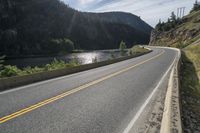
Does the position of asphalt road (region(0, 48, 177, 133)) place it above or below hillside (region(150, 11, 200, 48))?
below

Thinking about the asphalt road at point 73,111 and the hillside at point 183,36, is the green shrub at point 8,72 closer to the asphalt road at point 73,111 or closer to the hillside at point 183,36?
the asphalt road at point 73,111

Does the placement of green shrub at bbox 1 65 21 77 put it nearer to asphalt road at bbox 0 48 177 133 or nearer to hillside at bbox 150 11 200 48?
asphalt road at bbox 0 48 177 133

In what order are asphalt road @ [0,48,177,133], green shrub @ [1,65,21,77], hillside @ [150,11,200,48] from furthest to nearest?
hillside @ [150,11,200,48], green shrub @ [1,65,21,77], asphalt road @ [0,48,177,133]

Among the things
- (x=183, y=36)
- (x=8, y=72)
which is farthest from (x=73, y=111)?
(x=183, y=36)

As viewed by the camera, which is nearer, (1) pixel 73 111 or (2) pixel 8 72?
(1) pixel 73 111

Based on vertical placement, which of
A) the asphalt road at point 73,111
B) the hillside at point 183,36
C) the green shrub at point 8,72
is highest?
the hillside at point 183,36

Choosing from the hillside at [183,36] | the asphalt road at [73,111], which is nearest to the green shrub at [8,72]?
the asphalt road at [73,111]

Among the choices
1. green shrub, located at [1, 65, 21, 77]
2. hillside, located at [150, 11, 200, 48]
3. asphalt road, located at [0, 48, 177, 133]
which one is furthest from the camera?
hillside, located at [150, 11, 200, 48]

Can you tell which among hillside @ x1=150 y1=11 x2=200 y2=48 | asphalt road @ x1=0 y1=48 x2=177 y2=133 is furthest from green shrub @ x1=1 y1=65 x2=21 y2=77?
hillside @ x1=150 y1=11 x2=200 y2=48

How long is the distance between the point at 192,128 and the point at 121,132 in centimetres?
216

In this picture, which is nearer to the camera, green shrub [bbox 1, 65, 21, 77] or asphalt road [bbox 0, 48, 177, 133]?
asphalt road [bbox 0, 48, 177, 133]

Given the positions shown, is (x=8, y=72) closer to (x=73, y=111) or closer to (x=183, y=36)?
(x=73, y=111)

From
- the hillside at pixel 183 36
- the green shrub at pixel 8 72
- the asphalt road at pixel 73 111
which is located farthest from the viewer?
the hillside at pixel 183 36

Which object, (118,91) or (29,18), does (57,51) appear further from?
(118,91)
